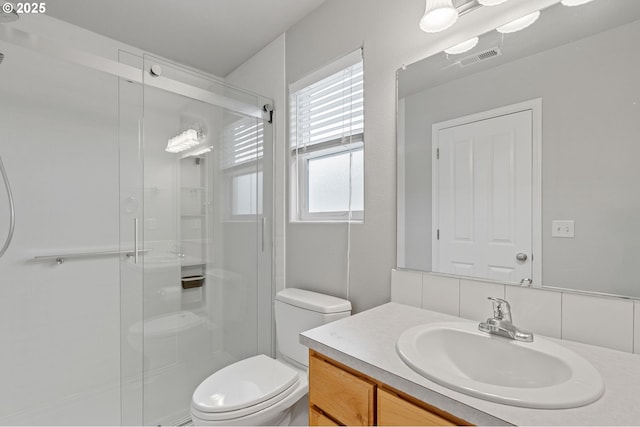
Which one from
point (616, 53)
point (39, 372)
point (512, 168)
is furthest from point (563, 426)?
point (39, 372)

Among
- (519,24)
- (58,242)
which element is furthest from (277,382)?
(519,24)

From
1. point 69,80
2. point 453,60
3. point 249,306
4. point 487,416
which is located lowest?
point 249,306

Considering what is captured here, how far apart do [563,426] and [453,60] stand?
1.18 meters

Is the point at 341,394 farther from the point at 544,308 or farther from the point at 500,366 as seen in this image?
the point at 544,308

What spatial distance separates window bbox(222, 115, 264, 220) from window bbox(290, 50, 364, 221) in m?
0.24

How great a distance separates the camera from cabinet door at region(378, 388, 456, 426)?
2.17 feet

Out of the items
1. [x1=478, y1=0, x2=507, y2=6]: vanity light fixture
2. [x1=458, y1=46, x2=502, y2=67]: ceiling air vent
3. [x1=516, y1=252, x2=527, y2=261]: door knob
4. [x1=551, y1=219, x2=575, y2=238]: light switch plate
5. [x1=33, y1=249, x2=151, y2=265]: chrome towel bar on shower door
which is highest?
[x1=478, y1=0, x2=507, y2=6]: vanity light fixture

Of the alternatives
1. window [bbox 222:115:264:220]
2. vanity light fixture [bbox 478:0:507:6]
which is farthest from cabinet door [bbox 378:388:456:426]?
window [bbox 222:115:264:220]

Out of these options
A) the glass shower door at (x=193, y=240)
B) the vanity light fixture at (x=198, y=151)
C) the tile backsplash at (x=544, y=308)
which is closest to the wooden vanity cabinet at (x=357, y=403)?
the tile backsplash at (x=544, y=308)

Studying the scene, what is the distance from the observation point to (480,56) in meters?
1.11

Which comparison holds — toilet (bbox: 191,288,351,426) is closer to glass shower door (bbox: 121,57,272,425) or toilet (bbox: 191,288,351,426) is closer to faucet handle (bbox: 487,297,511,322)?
glass shower door (bbox: 121,57,272,425)

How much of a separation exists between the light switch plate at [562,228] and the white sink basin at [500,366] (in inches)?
12.9

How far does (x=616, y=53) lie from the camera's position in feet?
2.77

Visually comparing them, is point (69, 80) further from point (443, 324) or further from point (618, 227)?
point (618, 227)
